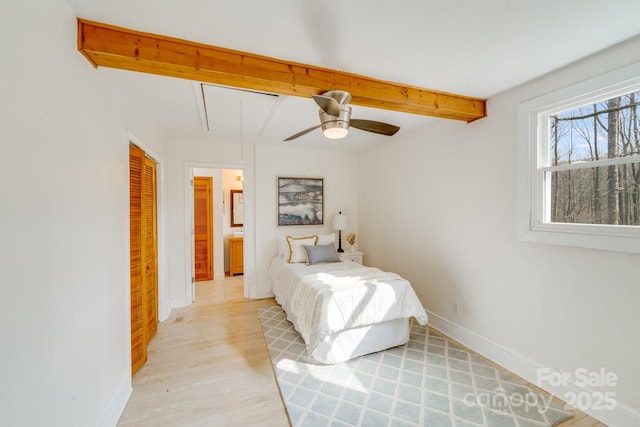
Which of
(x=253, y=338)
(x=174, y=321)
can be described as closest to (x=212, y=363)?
(x=253, y=338)

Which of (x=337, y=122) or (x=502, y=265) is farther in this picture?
(x=502, y=265)

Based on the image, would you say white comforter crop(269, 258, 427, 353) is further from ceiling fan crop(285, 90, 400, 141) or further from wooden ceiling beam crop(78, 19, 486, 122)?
wooden ceiling beam crop(78, 19, 486, 122)

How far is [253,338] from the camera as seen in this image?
291 centimetres

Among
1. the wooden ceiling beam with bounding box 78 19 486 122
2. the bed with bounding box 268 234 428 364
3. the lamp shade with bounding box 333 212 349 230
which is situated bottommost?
the bed with bounding box 268 234 428 364

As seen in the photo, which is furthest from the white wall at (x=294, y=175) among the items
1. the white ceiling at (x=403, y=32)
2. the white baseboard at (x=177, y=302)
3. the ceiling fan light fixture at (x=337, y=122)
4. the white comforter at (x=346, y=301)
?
the ceiling fan light fixture at (x=337, y=122)

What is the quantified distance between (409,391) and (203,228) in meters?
4.74

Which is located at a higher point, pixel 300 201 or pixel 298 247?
pixel 300 201

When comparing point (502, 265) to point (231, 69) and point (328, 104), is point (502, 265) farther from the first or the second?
point (231, 69)

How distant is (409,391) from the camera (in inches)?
79.3

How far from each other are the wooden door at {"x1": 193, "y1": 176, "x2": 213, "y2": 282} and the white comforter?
119 inches

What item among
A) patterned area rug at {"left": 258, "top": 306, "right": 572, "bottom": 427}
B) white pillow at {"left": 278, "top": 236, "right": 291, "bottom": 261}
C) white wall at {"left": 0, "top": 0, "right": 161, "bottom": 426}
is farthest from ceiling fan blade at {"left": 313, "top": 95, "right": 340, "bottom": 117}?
white pillow at {"left": 278, "top": 236, "right": 291, "bottom": 261}

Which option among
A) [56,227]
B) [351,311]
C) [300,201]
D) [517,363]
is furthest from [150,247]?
[517,363]

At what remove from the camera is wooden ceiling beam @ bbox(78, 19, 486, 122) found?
147 cm

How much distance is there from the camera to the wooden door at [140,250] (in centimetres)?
226
